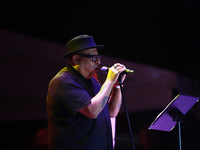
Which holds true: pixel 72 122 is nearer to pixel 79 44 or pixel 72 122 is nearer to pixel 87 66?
pixel 87 66

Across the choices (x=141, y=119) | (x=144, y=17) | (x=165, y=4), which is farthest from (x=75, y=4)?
(x=141, y=119)

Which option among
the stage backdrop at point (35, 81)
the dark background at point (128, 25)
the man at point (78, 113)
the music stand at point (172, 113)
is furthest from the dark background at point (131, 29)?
the man at point (78, 113)

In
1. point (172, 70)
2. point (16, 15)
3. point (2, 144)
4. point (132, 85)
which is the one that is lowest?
point (2, 144)

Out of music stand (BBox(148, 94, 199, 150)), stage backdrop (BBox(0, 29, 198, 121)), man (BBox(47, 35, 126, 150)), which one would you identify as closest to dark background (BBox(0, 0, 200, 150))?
stage backdrop (BBox(0, 29, 198, 121))

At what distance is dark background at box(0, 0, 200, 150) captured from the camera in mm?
3279

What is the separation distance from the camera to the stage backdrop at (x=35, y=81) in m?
2.98

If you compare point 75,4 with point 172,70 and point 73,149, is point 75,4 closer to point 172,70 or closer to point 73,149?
point 172,70

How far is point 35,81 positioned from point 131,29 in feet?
5.43

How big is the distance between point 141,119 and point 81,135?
2.13 metres

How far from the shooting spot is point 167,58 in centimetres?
363

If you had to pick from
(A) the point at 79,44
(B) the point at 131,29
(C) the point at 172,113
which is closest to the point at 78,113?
(A) the point at 79,44

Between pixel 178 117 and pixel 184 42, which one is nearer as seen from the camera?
pixel 178 117

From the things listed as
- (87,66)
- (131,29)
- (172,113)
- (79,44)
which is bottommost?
(172,113)

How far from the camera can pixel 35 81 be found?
316 centimetres
